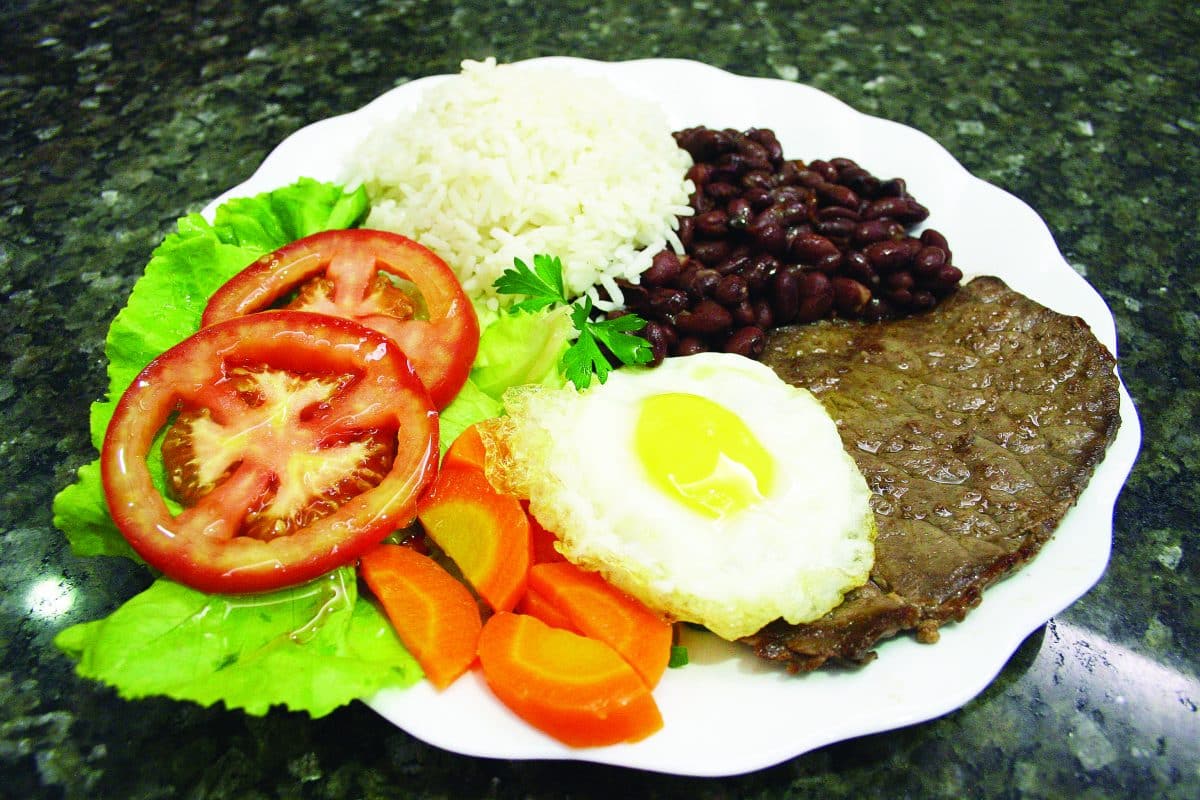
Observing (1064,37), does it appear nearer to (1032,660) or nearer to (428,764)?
(1032,660)

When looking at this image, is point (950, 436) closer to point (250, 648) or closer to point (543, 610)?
point (543, 610)

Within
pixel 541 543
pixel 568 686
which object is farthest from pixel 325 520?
pixel 568 686

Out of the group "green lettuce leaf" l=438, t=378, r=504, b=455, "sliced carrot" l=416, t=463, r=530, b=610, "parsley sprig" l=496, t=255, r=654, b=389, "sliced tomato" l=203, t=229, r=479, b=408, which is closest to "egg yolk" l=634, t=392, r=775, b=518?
"parsley sprig" l=496, t=255, r=654, b=389

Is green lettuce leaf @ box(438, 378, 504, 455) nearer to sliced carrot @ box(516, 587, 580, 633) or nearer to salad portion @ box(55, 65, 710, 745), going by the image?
salad portion @ box(55, 65, 710, 745)

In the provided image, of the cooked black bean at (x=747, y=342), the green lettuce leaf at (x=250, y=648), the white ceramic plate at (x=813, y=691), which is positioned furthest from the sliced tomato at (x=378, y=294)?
the white ceramic plate at (x=813, y=691)

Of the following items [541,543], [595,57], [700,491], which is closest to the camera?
[700,491]

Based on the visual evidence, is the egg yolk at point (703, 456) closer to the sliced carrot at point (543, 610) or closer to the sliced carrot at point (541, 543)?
the sliced carrot at point (541, 543)
